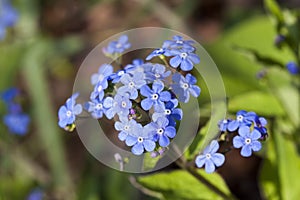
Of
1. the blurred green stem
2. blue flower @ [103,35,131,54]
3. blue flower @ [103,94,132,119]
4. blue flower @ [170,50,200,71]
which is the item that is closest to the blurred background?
the blurred green stem

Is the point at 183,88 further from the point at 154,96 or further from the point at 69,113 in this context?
the point at 69,113

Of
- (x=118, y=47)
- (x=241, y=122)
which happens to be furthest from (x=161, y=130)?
(x=118, y=47)

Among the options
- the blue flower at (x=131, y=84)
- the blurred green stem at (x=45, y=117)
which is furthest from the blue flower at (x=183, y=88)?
the blurred green stem at (x=45, y=117)

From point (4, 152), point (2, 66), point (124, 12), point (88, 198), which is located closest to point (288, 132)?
point (88, 198)

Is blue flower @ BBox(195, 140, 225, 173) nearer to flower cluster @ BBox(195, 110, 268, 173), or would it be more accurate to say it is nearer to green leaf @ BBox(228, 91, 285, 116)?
flower cluster @ BBox(195, 110, 268, 173)

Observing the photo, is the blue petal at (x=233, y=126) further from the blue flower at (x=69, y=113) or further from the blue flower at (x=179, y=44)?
the blue flower at (x=69, y=113)
